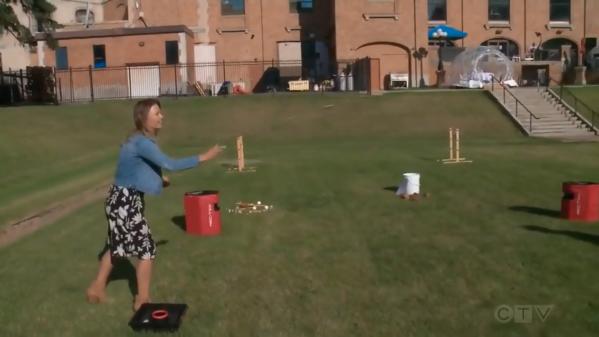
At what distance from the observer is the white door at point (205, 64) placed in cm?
4538

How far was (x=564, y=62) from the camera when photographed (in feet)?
156

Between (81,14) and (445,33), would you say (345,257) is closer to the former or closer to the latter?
(445,33)

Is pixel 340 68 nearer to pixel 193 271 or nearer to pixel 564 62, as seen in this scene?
pixel 564 62

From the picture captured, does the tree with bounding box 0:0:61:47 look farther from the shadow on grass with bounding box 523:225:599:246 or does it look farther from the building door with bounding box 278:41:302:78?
the shadow on grass with bounding box 523:225:599:246

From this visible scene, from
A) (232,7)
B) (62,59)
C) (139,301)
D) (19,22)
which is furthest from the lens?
(232,7)

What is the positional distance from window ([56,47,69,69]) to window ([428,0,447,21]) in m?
26.8

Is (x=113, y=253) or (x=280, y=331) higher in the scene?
(x=113, y=253)

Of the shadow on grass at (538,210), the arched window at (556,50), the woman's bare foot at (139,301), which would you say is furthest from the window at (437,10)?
the woman's bare foot at (139,301)

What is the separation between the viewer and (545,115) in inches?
1233

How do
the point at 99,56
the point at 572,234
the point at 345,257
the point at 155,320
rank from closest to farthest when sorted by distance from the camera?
the point at 155,320 → the point at 345,257 → the point at 572,234 → the point at 99,56

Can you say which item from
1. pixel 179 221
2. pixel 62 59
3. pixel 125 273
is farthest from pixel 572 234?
pixel 62 59

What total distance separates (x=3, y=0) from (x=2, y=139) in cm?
1335

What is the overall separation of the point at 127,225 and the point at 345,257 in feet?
10.0

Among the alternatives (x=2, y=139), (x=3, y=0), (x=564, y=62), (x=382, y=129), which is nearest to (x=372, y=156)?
(x=382, y=129)
